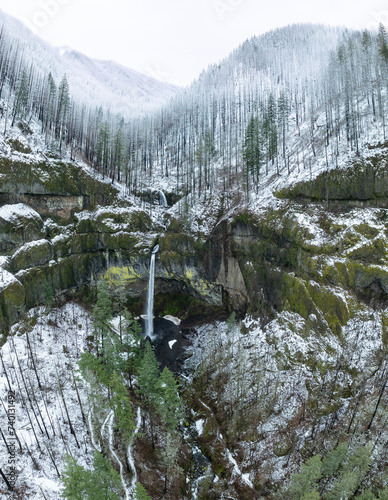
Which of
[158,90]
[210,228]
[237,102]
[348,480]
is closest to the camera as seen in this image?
[348,480]

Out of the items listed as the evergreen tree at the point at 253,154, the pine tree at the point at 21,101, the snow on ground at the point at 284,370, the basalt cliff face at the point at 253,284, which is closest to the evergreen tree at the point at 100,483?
the basalt cliff face at the point at 253,284

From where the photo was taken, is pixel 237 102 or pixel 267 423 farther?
pixel 237 102

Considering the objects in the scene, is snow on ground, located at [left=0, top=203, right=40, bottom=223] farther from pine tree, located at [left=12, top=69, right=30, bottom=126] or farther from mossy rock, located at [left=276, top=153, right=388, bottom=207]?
mossy rock, located at [left=276, top=153, right=388, bottom=207]

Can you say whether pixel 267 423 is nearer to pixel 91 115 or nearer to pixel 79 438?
pixel 79 438

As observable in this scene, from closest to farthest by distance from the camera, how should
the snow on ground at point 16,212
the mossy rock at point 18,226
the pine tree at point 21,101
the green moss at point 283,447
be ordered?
the green moss at point 283,447 → the mossy rock at point 18,226 → the snow on ground at point 16,212 → the pine tree at point 21,101

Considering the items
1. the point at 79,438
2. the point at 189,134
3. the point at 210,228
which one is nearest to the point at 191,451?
the point at 79,438

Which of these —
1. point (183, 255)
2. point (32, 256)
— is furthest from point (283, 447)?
point (32, 256)

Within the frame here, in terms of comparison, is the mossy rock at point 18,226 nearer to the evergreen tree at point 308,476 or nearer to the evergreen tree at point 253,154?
the evergreen tree at point 253,154

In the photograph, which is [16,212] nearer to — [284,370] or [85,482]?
[85,482]

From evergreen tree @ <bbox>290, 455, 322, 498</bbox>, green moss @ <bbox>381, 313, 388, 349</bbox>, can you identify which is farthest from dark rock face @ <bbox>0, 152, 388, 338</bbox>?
evergreen tree @ <bbox>290, 455, 322, 498</bbox>
